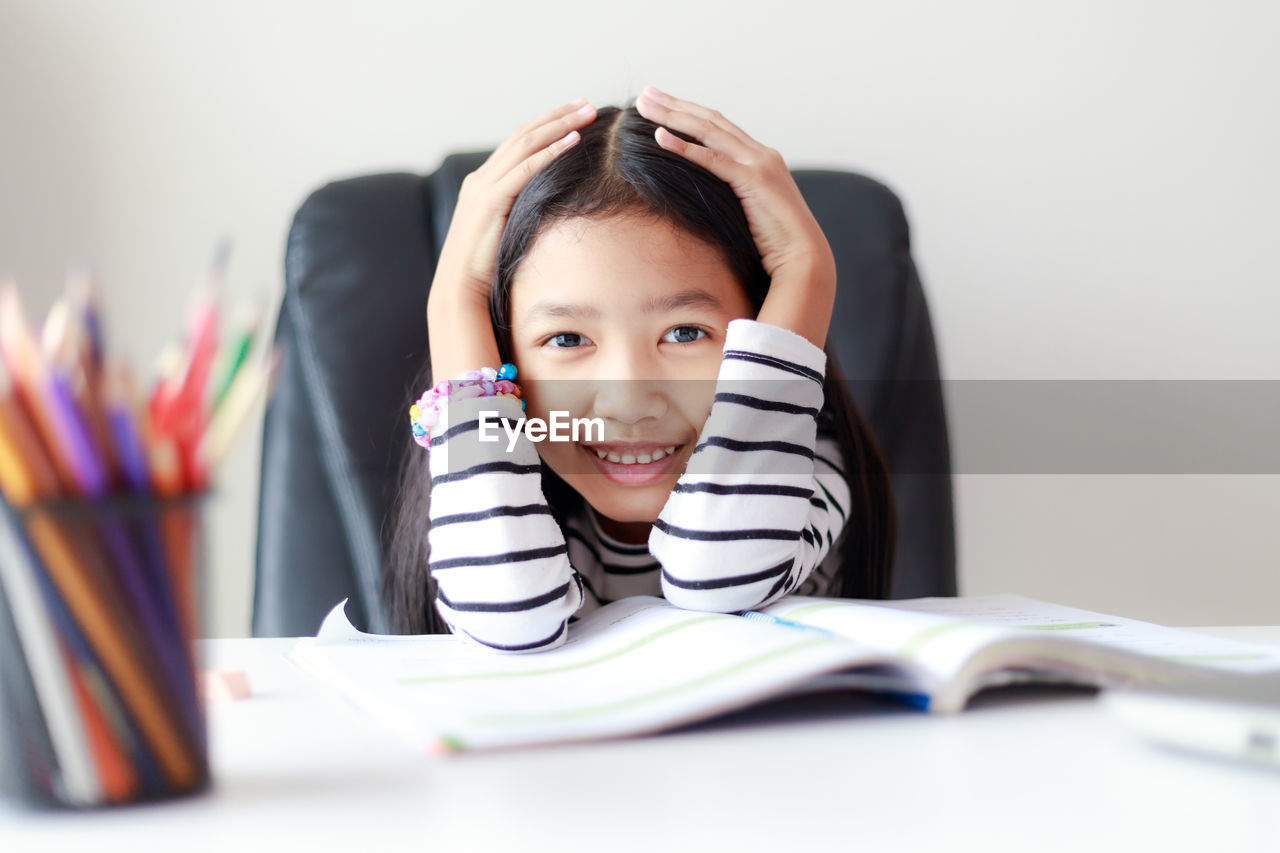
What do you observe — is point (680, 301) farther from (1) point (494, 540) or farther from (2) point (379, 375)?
(2) point (379, 375)

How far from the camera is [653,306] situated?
799 millimetres

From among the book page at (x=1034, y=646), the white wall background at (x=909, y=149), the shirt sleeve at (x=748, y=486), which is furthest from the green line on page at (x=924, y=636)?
the white wall background at (x=909, y=149)

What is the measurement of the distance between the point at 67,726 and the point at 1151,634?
554 mm

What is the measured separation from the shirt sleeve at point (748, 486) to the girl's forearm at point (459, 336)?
20cm

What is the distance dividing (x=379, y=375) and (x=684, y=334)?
38 centimetres

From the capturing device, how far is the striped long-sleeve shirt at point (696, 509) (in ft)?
2.40

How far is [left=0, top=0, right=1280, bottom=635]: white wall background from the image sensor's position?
1.31 metres

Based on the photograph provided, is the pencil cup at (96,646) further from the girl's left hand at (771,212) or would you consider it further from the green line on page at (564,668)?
the girl's left hand at (771,212)

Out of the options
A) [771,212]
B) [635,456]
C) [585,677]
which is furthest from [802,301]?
[585,677]

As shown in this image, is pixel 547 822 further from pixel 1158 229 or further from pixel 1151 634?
pixel 1158 229

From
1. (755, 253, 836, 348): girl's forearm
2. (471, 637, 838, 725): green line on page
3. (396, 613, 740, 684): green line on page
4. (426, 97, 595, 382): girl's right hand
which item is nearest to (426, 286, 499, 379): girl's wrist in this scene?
(426, 97, 595, 382): girl's right hand

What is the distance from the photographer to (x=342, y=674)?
1.76 ft

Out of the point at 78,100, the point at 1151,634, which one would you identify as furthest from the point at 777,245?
the point at 78,100

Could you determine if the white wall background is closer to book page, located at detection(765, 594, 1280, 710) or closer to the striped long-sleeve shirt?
the striped long-sleeve shirt
